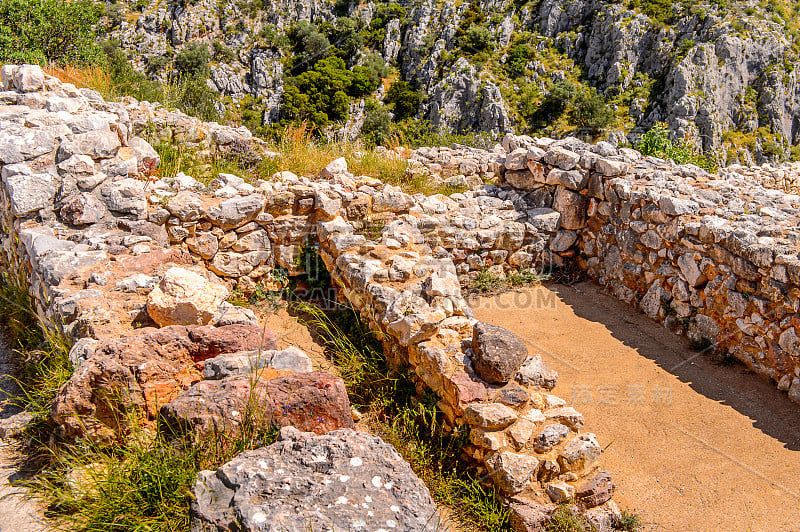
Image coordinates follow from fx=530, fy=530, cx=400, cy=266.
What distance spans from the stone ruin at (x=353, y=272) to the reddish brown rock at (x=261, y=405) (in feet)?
0.04

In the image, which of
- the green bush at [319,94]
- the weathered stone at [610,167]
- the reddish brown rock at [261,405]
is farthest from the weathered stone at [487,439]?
the green bush at [319,94]

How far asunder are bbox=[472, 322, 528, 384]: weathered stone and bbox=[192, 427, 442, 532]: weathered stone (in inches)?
51.1

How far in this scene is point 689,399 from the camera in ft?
16.1

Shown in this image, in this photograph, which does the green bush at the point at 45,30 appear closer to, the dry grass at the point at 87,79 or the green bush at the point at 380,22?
the dry grass at the point at 87,79

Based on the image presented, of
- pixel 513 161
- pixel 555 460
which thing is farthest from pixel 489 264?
pixel 555 460

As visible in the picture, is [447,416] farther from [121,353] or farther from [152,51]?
[152,51]

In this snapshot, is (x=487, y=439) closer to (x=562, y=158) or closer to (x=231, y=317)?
(x=231, y=317)

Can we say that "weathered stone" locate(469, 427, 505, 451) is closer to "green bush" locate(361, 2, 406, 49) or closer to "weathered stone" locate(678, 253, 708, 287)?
"weathered stone" locate(678, 253, 708, 287)

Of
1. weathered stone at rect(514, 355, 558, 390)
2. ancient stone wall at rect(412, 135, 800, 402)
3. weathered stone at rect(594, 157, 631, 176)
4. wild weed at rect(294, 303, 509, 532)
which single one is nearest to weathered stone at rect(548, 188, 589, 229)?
ancient stone wall at rect(412, 135, 800, 402)

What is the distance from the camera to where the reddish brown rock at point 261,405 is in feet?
9.33

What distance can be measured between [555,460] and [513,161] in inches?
190

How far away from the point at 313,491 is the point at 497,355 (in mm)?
1806

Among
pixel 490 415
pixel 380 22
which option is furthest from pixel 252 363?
pixel 380 22

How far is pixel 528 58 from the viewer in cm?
3491
